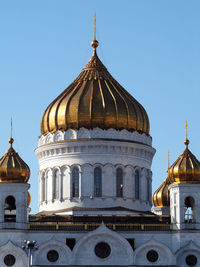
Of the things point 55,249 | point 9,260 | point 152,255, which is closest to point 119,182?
point 152,255

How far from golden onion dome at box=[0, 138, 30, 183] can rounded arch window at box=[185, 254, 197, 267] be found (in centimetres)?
1115

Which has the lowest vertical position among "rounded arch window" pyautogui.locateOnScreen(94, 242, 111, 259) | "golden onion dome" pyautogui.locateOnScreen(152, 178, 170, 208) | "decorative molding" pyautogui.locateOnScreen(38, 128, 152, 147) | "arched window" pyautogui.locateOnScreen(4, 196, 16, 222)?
"rounded arch window" pyautogui.locateOnScreen(94, 242, 111, 259)

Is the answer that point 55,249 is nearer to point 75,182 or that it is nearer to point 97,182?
point 75,182

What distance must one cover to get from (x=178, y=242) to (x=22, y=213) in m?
9.75

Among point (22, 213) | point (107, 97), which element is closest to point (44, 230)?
point (22, 213)

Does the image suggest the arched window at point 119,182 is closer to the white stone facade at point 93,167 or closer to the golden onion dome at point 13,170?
the white stone facade at point 93,167

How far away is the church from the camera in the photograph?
200 feet

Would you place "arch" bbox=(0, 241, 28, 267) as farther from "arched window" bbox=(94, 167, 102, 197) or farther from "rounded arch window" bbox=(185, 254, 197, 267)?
"rounded arch window" bbox=(185, 254, 197, 267)

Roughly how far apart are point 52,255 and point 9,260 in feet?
8.66

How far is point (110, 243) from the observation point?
6134 centimetres

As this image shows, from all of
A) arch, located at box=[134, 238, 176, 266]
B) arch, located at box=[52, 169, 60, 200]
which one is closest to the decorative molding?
arch, located at box=[52, 169, 60, 200]

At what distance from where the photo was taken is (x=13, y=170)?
203 feet

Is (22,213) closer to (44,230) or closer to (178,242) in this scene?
(44,230)

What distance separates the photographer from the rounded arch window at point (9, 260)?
60.3 m
